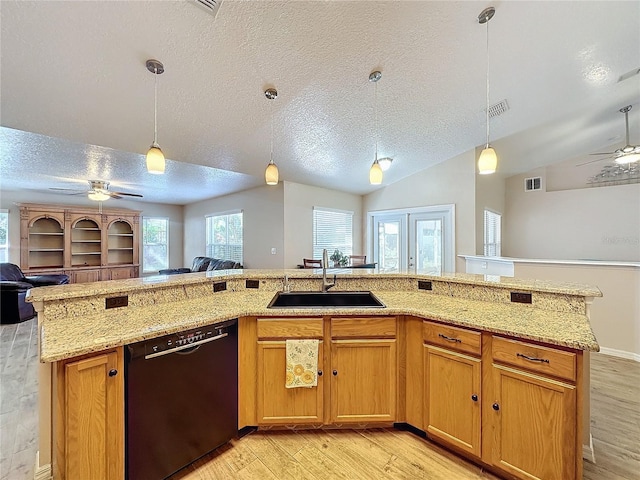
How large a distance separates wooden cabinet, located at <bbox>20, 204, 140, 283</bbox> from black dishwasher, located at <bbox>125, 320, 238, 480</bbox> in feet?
23.1

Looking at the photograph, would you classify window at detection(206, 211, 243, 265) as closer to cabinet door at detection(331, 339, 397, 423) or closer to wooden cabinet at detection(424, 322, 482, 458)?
cabinet door at detection(331, 339, 397, 423)

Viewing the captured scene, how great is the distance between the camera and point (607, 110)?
13.1 feet

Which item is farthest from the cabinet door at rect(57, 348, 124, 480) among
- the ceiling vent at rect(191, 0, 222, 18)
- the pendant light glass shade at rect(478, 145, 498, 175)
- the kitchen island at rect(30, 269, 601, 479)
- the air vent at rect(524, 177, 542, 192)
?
the air vent at rect(524, 177, 542, 192)

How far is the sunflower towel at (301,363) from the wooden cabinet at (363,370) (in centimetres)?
14

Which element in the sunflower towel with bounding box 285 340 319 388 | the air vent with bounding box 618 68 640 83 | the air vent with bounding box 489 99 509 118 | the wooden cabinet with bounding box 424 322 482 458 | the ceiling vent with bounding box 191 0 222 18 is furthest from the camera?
the air vent with bounding box 489 99 509 118

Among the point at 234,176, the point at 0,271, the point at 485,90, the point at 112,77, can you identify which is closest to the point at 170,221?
the point at 0,271

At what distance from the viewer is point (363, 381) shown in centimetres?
191

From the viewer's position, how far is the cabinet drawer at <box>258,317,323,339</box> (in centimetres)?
187

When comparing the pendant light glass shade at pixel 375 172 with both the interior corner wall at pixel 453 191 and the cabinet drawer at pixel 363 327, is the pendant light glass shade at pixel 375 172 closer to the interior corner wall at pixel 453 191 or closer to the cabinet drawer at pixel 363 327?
the cabinet drawer at pixel 363 327

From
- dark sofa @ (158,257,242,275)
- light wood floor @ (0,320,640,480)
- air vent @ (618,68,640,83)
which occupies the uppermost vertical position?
air vent @ (618,68,640,83)

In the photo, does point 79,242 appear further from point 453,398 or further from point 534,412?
point 534,412

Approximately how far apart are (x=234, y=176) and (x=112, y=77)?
8.97 feet

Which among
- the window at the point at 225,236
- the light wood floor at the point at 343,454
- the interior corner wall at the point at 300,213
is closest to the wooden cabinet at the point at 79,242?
the window at the point at 225,236

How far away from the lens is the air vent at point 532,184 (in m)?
6.27
